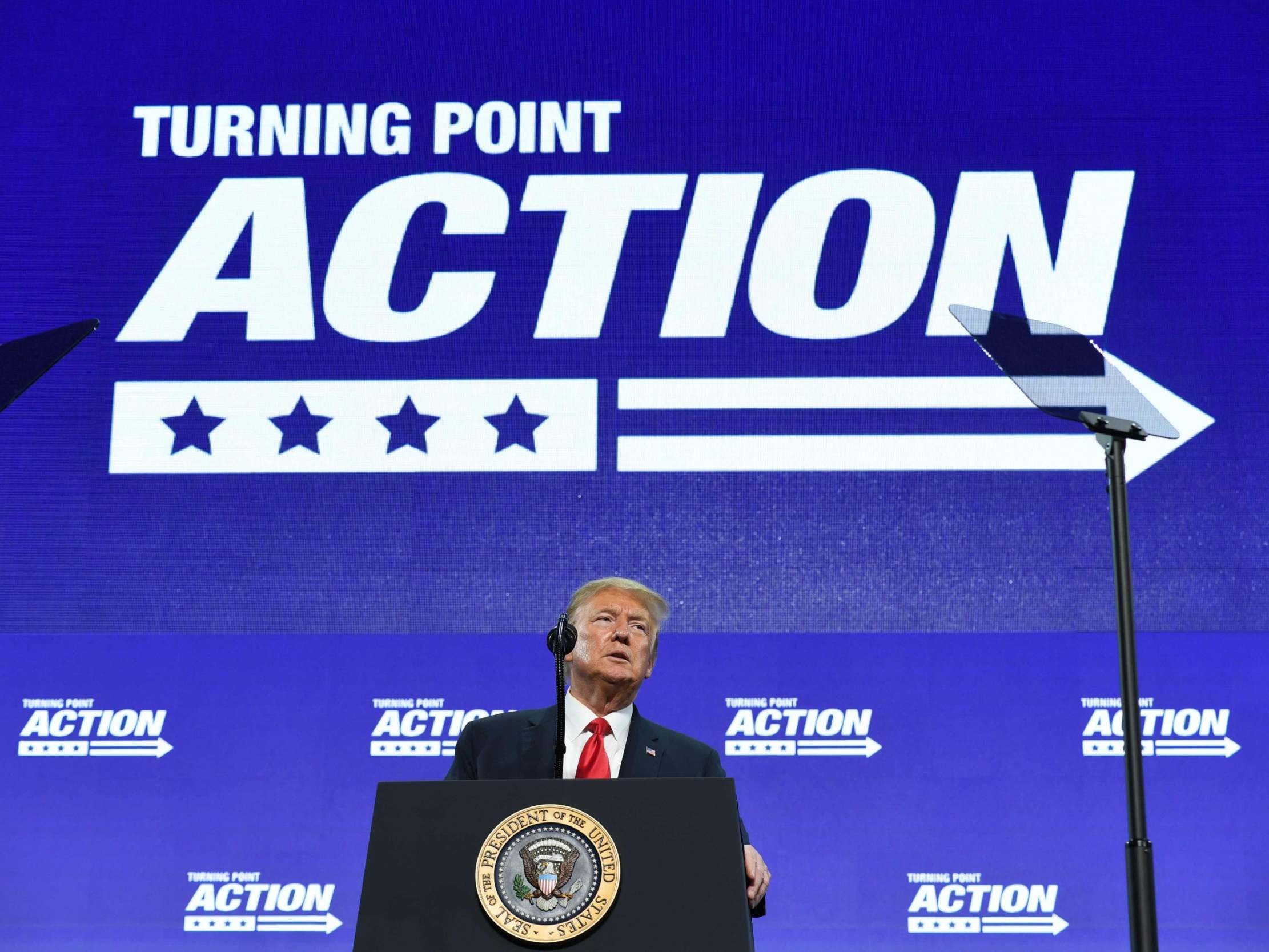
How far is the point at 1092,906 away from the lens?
359cm

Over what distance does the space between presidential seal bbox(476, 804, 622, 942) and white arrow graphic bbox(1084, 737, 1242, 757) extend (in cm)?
271

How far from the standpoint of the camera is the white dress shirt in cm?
230

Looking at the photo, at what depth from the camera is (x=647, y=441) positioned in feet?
13.0

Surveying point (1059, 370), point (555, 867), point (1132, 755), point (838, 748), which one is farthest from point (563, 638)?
point (838, 748)

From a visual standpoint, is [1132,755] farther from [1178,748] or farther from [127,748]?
[127,748]

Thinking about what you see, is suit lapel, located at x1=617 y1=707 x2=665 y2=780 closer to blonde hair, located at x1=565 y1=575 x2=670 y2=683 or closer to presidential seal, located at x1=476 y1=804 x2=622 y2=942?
blonde hair, located at x1=565 y1=575 x2=670 y2=683

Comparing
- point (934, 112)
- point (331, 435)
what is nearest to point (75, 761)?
point (331, 435)

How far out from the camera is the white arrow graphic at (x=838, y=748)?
3729 millimetres

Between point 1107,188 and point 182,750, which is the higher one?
point 1107,188

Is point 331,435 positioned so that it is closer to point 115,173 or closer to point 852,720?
point 115,173

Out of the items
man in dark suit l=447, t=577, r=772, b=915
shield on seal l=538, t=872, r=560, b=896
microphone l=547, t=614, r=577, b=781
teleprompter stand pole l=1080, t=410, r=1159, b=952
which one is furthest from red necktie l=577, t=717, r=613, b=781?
shield on seal l=538, t=872, r=560, b=896

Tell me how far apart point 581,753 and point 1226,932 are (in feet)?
7.26

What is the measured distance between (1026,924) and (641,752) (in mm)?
1756

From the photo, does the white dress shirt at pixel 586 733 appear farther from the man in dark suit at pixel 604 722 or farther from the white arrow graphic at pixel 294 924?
the white arrow graphic at pixel 294 924
